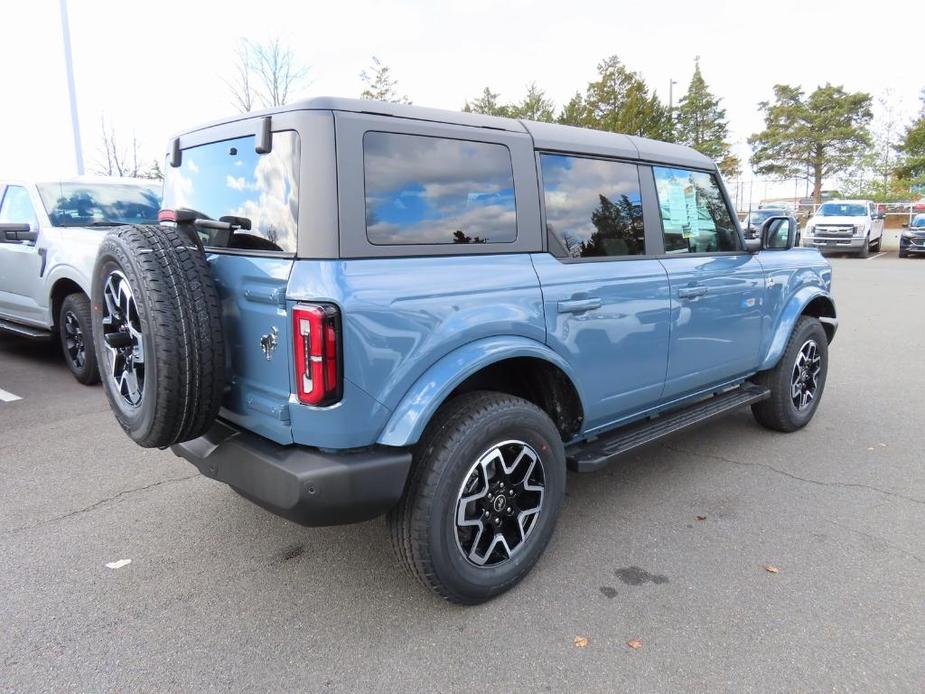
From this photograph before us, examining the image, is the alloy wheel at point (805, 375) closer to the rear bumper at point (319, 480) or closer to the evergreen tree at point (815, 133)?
the rear bumper at point (319, 480)

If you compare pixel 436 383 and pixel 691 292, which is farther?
pixel 691 292

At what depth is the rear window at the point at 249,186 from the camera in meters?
2.38

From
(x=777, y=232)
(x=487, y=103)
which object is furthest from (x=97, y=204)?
(x=487, y=103)

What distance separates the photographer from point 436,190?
259 centimetres

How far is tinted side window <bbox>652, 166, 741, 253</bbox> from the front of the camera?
3.68m

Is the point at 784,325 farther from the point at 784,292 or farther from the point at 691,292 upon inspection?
the point at 691,292

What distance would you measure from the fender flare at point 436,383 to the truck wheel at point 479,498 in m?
0.17

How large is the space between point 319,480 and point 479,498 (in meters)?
0.71

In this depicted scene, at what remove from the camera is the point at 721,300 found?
384 centimetres

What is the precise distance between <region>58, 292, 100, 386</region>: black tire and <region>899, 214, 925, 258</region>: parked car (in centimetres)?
2395

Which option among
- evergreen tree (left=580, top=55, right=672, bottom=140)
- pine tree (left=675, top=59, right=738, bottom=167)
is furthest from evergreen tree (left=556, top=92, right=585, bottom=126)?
pine tree (left=675, top=59, right=738, bottom=167)

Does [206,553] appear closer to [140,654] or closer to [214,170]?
[140,654]

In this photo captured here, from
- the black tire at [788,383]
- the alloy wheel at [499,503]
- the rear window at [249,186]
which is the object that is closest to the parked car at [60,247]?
the rear window at [249,186]

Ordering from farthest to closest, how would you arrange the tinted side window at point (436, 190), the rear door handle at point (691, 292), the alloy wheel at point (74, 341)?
1. the alloy wheel at point (74, 341)
2. the rear door handle at point (691, 292)
3. the tinted side window at point (436, 190)
